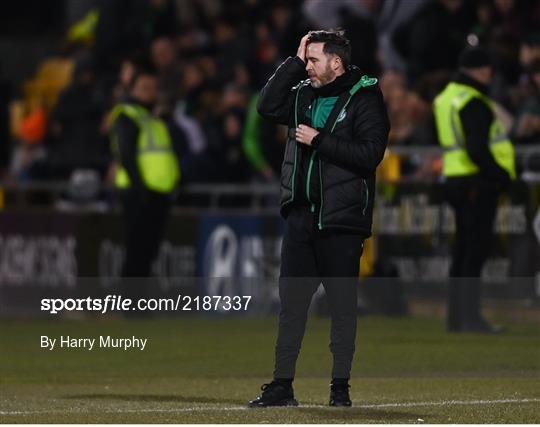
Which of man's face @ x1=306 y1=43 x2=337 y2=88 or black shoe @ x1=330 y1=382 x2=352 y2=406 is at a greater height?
man's face @ x1=306 y1=43 x2=337 y2=88

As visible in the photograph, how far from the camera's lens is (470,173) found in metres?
15.8

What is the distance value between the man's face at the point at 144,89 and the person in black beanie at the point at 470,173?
3116 mm

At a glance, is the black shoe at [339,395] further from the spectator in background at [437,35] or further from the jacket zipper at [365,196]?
the spectator in background at [437,35]

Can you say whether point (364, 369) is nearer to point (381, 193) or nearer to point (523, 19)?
point (381, 193)

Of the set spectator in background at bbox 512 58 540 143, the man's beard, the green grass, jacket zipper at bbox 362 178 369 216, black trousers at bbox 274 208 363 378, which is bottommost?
the green grass

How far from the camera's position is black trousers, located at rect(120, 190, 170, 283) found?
17984 millimetres

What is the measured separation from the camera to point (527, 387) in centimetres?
1168

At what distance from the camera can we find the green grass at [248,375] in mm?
10172

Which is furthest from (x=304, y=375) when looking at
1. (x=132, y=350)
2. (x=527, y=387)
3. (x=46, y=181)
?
(x=46, y=181)

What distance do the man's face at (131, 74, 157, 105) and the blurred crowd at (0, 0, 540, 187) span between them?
0.16 meters

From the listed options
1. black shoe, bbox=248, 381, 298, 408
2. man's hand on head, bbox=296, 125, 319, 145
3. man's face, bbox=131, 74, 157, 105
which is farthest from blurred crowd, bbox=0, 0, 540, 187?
black shoe, bbox=248, 381, 298, 408

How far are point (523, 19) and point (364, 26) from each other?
→ 179 centimetres

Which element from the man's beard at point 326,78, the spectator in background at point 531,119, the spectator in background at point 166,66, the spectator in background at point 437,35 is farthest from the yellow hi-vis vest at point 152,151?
the man's beard at point 326,78

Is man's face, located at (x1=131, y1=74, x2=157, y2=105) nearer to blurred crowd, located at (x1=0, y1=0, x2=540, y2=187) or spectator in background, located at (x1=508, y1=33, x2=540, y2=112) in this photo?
blurred crowd, located at (x1=0, y1=0, x2=540, y2=187)
